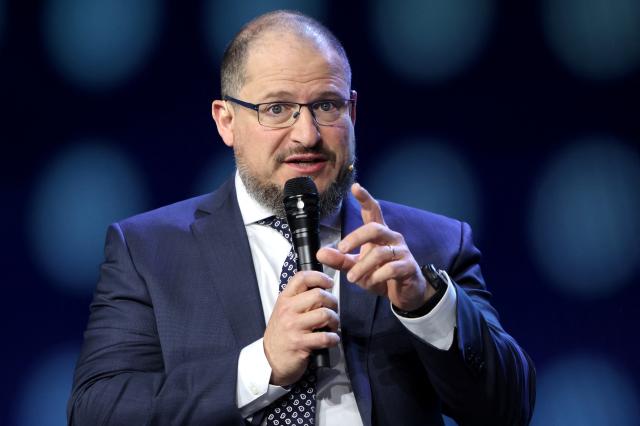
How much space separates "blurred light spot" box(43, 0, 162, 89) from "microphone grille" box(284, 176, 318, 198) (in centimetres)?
122

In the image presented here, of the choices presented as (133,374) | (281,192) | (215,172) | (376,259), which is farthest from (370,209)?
(215,172)

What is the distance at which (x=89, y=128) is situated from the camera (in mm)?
2756

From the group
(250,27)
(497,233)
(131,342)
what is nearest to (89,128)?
(250,27)

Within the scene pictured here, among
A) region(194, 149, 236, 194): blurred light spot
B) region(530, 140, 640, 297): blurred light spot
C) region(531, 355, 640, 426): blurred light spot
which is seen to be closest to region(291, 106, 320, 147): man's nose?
region(194, 149, 236, 194): blurred light spot

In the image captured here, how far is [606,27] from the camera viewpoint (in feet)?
9.56

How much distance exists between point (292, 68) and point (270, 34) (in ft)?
0.42

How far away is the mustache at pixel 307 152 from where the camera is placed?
204 centimetres

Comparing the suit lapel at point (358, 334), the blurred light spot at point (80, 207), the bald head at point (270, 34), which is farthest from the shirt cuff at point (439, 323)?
the blurred light spot at point (80, 207)

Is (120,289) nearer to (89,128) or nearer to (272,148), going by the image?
(272,148)

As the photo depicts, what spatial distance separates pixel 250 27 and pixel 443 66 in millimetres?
897

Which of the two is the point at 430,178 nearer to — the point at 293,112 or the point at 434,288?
the point at 293,112

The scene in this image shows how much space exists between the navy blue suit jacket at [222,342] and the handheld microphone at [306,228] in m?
0.25

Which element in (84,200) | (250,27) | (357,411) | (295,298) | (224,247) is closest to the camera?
(295,298)

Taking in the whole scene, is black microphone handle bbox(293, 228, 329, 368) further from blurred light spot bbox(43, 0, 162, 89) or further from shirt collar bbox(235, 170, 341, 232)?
blurred light spot bbox(43, 0, 162, 89)
